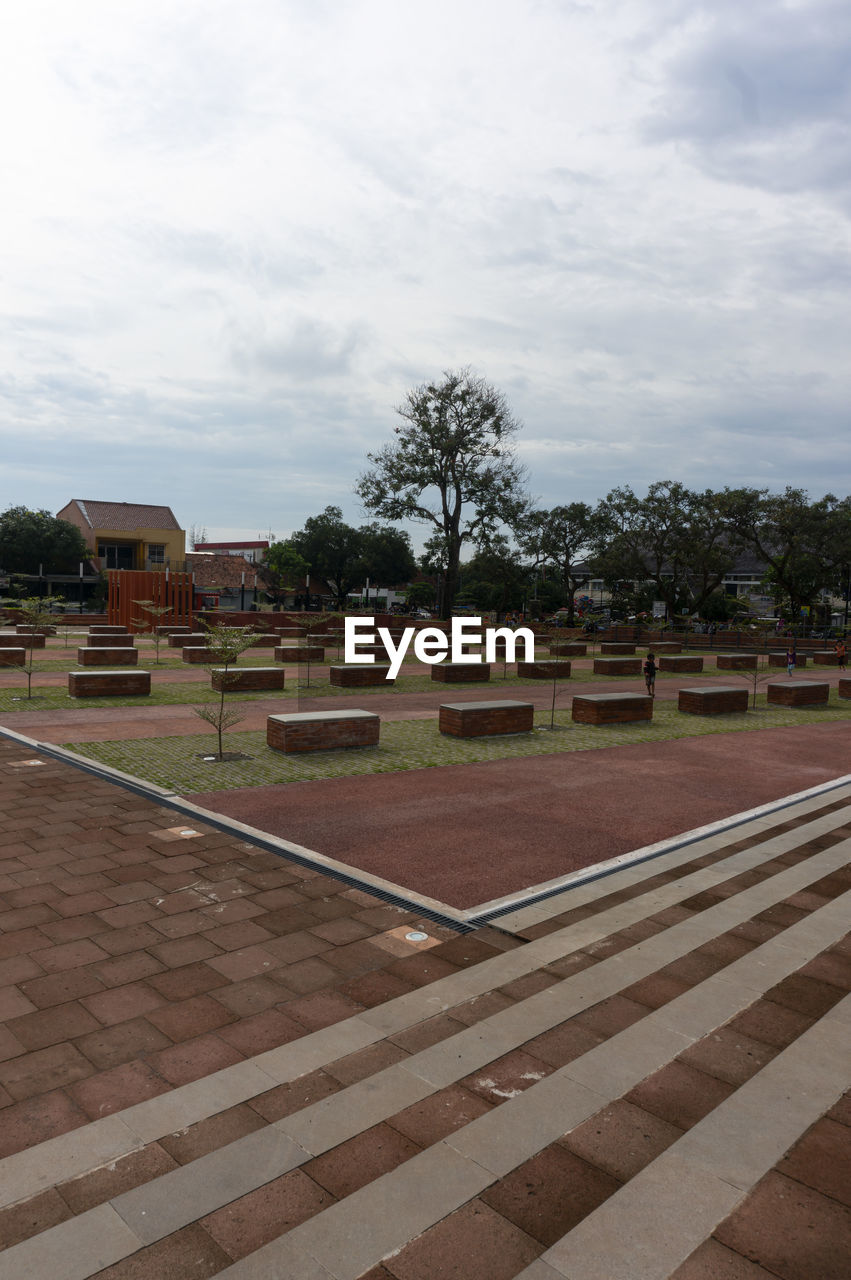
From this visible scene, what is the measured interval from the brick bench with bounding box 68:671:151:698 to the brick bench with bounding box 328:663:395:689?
5833 millimetres

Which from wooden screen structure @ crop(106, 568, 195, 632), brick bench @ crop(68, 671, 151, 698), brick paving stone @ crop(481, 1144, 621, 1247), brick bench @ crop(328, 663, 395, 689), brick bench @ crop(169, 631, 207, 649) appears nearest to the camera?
brick paving stone @ crop(481, 1144, 621, 1247)

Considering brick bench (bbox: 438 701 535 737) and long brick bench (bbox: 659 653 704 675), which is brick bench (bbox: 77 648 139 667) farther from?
long brick bench (bbox: 659 653 704 675)

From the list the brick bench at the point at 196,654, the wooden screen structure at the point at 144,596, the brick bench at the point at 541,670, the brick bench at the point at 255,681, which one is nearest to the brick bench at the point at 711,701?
the brick bench at the point at 541,670

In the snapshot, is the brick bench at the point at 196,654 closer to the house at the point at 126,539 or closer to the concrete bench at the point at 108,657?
the concrete bench at the point at 108,657

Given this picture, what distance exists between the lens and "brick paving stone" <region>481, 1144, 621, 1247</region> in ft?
11.0

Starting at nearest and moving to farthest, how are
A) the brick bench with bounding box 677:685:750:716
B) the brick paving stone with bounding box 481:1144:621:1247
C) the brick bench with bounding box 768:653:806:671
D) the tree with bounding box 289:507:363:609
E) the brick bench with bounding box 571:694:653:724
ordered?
1. the brick paving stone with bounding box 481:1144:621:1247
2. the brick bench with bounding box 571:694:653:724
3. the brick bench with bounding box 677:685:750:716
4. the brick bench with bounding box 768:653:806:671
5. the tree with bounding box 289:507:363:609

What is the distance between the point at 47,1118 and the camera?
3.99 metres

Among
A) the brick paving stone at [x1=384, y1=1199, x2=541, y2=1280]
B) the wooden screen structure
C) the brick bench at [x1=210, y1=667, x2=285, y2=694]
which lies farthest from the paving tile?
the wooden screen structure

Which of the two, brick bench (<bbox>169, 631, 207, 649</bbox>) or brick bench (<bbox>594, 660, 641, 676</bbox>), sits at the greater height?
brick bench (<bbox>169, 631, 207, 649</bbox>)

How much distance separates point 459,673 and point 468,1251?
→ 22769 mm

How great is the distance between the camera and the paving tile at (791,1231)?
3127 millimetres

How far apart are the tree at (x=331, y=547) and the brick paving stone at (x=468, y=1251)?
76389mm

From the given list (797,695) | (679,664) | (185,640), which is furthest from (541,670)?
(185,640)

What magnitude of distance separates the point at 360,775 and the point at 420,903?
5146mm
